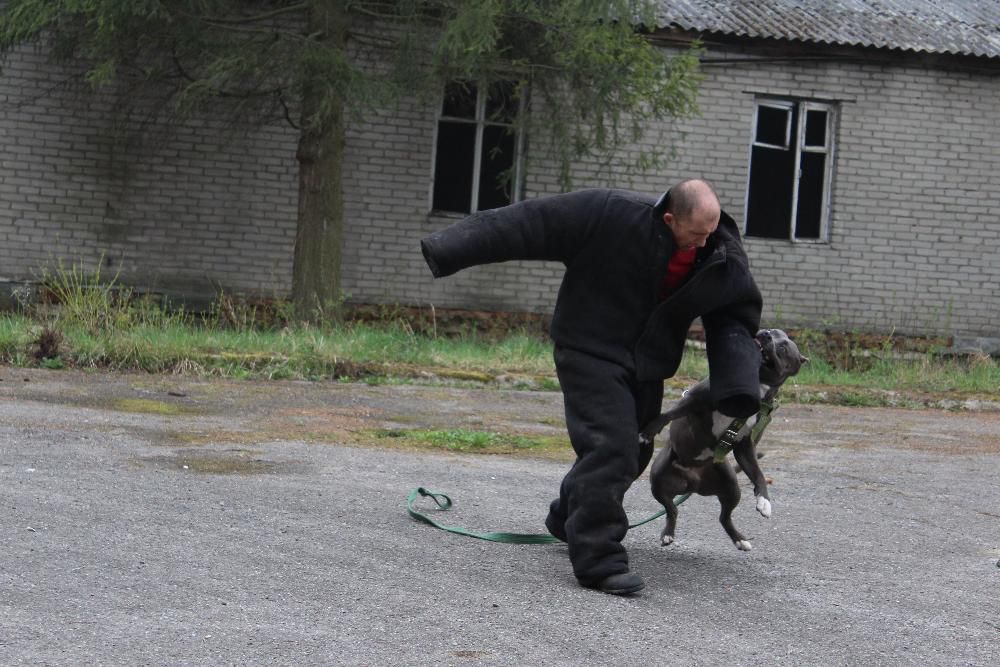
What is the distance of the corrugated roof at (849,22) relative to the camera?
1498 centimetres

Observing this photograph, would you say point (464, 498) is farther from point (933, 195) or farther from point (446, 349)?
point (933, 195)

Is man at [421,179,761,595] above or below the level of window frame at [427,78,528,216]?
below

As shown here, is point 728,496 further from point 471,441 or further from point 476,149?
point 476,149

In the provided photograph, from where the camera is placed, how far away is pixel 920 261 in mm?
15938

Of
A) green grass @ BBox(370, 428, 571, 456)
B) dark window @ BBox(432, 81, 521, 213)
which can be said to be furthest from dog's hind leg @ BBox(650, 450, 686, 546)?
dark window @ BBox(432, 81, 521, 213)

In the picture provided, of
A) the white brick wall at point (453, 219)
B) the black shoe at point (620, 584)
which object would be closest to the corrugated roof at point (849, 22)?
the white brick wall at point (453, 219)

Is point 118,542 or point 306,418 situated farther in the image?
point 306,418

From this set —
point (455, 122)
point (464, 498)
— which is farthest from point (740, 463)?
point (455, 122)

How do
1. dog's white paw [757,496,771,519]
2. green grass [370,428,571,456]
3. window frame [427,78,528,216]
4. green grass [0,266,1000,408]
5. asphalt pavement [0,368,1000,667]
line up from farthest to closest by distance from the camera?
window frame [427,78,528,216]
green grass [0,266,1000,408]
green grass [370,428,571,456]
dog's white paw [757,496,771,519]
asphalt pavement [0,368,1000,667]

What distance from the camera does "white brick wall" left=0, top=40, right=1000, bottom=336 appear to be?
46.6 ft

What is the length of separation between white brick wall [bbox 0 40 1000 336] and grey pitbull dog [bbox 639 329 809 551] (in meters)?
9.39

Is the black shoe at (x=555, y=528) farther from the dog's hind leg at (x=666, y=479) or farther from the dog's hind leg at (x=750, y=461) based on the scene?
the dog's hind leg at (x=750, y=461)

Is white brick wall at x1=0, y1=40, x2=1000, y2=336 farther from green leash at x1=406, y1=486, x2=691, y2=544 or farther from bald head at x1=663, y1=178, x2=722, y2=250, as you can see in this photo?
bald head at x1=663, y1=178, x2=722, y2=250

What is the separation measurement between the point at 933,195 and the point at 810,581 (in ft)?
39.1
